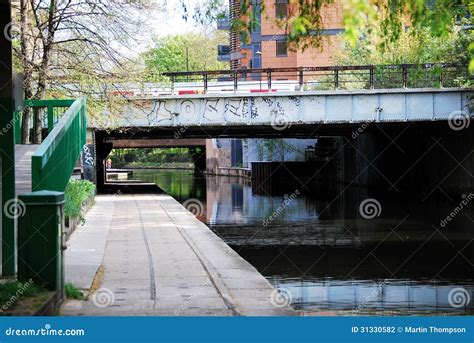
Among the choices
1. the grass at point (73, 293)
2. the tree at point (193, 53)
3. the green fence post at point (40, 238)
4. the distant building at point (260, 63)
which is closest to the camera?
the green fence post at point (40, 238)

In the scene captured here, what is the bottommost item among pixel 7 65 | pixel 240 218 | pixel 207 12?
pixel 240 218

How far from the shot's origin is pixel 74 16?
77.1 feet

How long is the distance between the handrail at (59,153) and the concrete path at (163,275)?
1.38 metres

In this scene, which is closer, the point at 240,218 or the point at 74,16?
the point at 74,16

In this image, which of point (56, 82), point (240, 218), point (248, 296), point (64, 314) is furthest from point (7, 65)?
point (240, 218)

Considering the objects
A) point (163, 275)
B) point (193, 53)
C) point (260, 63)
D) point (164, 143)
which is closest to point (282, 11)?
point (163, 275)

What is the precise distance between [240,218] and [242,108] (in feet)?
20.6

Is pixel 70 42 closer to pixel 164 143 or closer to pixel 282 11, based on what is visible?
pixel 282 11

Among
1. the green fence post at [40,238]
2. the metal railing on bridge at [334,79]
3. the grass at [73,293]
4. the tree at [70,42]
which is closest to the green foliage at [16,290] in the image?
the green fence post at [40,238]

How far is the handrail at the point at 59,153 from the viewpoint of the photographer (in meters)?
Result: 11.5

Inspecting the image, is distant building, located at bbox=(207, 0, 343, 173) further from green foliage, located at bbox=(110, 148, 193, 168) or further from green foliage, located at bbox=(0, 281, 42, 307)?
green foliage, located at bbox=(0, 281, 42, 307)

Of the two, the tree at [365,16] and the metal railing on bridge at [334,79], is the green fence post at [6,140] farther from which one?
the metal railing on bridge at [334,79]

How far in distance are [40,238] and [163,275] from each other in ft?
11.1

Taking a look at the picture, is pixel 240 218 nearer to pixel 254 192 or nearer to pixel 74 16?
pixel 74 16
